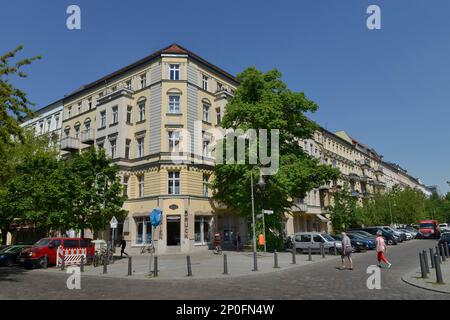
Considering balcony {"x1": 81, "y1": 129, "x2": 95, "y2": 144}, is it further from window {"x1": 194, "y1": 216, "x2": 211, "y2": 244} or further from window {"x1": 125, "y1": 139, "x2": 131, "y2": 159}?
window {"x1": 194, "y1": 216, "x2": 211, "y2": 244}

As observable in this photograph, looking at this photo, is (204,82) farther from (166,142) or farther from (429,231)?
(429,231)

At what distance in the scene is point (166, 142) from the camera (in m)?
34.4

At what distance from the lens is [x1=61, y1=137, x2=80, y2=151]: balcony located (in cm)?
4203

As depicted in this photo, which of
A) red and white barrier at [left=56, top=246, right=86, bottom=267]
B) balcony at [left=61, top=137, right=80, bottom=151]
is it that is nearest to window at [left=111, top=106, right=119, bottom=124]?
balcony at [left=61, top=137, right=80, bottom=151]

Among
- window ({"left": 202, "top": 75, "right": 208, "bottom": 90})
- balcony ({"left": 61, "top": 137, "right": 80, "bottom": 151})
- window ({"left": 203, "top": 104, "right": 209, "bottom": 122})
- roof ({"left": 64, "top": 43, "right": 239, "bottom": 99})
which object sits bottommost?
balcony ({"left": 61, "top": 137, "right": 80, "bottom": 151})

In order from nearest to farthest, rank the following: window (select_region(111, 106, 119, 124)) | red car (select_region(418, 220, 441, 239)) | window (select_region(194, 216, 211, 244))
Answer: window (select_region(194, 216, 211, 244)) → window (select_region(111, 106, 119, 124)) → red car (select_region(418, 220, 441, 239))

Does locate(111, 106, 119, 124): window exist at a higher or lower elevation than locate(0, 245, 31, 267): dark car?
higher

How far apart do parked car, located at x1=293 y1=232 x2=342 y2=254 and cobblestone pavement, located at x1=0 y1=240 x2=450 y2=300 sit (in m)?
11.8

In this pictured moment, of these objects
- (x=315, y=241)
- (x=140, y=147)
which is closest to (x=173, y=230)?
(x=140, y=147)

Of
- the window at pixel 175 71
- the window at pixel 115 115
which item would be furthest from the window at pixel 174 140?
the window at pixel 115 115

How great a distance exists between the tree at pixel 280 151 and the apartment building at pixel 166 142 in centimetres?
308

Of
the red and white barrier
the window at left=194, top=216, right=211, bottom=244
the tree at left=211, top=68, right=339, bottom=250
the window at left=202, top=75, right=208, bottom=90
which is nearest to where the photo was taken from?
the red and white barrier
